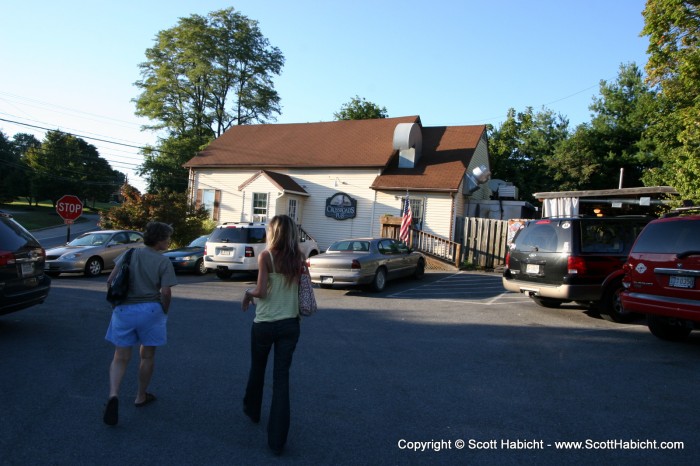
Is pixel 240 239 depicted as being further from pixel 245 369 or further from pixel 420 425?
pixel 420 425

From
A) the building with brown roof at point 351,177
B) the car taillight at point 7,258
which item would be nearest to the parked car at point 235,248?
the car taillight at point 7,258

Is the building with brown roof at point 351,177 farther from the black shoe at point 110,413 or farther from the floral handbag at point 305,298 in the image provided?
the black shoe at point 110,413

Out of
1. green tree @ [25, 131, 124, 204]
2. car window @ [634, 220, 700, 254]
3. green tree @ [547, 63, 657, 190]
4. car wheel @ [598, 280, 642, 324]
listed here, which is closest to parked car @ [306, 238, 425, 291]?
car wheel @ [598, 280, 642, 324]

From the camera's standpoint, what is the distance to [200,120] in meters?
43.8

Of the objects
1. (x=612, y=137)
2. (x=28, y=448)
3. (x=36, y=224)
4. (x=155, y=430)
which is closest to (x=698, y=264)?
(x=155, y=430)

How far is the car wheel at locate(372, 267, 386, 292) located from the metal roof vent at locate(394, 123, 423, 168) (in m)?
12.5

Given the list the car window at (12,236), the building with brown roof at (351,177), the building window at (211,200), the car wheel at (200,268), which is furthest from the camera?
the building window at (211,200)

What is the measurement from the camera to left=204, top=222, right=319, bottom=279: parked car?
1448cm

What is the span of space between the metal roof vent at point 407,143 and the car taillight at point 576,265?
1604cm

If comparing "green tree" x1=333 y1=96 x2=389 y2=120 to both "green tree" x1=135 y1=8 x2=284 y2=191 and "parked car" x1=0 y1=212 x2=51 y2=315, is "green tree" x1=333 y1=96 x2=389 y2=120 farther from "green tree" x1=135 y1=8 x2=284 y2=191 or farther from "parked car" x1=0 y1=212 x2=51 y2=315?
"parked car" x1=0 y1=212 x2=51 y2=315

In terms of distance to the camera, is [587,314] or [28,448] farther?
[587,314]

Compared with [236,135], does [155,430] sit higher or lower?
lower

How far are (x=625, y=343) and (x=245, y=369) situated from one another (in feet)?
18.8

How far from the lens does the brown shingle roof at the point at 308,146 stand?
84.3ft
